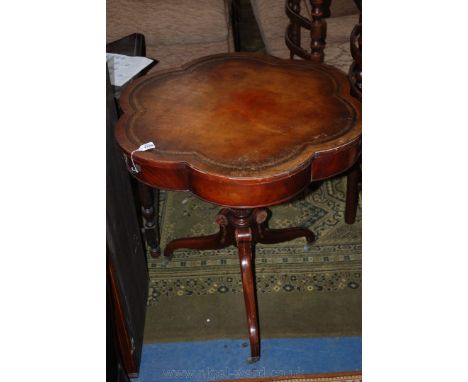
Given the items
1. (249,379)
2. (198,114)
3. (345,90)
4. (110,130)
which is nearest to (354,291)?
A: (249,379)

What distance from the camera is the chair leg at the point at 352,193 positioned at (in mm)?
1947

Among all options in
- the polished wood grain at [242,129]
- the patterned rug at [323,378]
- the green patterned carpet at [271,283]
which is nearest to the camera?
the polished wood grain at [242,129]

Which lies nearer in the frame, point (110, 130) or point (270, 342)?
point (110, 130)

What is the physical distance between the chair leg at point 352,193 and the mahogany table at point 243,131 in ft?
1.39

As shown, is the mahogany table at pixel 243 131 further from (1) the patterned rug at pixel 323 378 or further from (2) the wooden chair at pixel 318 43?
(2) the wooden chair at pixel 318 43

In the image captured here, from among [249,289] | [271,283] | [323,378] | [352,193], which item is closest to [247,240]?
[249,289]

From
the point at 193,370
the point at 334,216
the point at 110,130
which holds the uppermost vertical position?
the point at 110,130

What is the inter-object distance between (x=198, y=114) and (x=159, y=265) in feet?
2.32

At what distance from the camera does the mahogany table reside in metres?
1.30

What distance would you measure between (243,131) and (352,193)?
78 centimetres

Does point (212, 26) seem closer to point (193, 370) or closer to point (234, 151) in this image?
point (234, 151)

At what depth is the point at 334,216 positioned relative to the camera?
218 centimetres

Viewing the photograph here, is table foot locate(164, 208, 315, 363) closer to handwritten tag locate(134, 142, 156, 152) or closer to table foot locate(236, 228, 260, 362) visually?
table foot locate(236, 228, 260, 362)

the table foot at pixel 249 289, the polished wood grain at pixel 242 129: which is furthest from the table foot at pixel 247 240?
the polished wood grain at pixel 242 129
